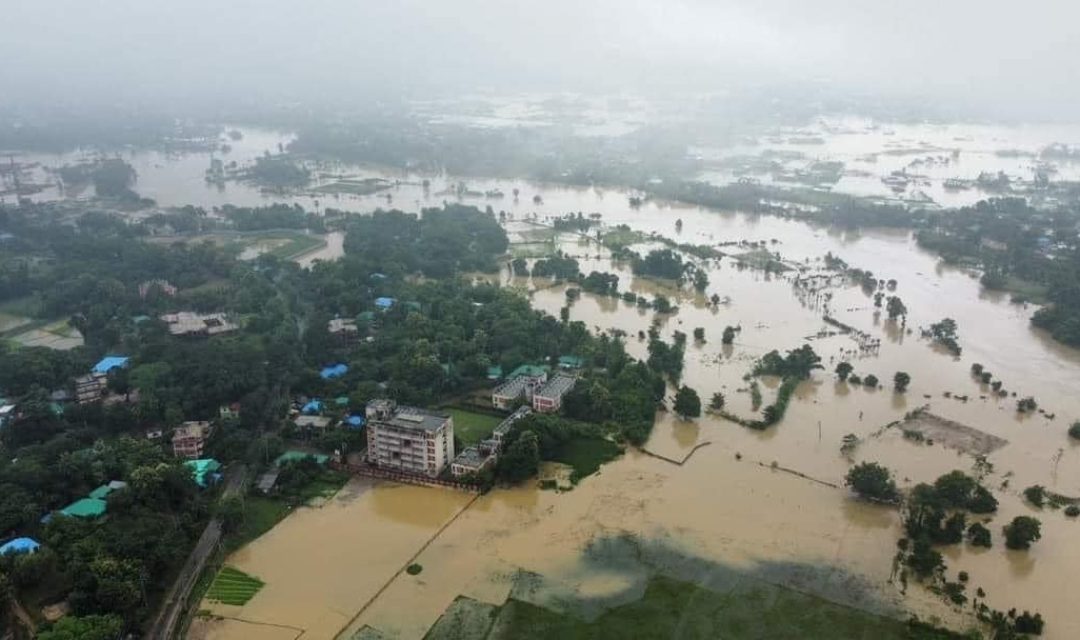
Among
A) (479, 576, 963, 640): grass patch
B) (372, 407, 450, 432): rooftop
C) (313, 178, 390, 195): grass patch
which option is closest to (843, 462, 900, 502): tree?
(479, 576, 963, 640): grass patch

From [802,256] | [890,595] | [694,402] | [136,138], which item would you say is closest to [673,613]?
[890,595]

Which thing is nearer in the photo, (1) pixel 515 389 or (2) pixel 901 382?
(1) pixel 515 389

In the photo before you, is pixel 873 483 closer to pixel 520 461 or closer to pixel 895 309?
pixel 520 461

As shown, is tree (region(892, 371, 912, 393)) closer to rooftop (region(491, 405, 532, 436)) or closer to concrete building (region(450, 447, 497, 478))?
rooftop (region(491, 405, 532, 436))

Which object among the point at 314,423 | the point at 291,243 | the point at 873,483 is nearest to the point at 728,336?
the point at 873,483

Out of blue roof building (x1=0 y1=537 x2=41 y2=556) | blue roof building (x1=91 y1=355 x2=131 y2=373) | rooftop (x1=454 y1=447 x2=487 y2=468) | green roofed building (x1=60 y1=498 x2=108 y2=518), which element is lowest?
green roofed building (x1=60 y1=498 x2=108 y2=518)

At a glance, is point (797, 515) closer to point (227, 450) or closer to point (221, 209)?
point (227, 450)
